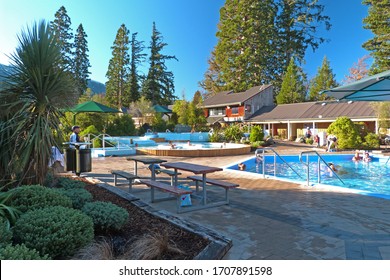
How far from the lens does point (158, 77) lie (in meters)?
49.6

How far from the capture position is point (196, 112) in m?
30.7

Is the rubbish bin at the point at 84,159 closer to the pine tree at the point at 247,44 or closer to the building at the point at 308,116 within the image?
the building at the point at 308,116

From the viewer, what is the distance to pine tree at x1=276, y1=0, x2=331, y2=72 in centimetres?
4916

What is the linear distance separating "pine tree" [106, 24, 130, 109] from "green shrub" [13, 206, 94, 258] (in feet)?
150

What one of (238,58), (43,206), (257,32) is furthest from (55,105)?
(257,32)

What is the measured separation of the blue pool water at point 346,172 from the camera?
9.71 meters

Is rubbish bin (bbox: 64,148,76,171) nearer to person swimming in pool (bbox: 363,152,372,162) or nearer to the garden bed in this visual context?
the garden bed

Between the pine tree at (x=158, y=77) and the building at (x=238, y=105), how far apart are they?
36.4 feet

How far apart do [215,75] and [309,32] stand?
57.2 ft

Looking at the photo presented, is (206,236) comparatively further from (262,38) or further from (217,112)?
(262,38)

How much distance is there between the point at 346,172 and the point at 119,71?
4223 centimetres

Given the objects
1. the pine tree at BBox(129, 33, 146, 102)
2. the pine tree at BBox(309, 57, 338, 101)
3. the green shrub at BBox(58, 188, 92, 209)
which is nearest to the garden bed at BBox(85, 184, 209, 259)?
the green shrub at BBox(58, 188, 92, 209)

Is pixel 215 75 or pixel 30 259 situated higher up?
pixel 215 75
